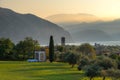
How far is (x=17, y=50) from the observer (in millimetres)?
100812

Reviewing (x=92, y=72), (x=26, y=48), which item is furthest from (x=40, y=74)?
(x=26, y=48)

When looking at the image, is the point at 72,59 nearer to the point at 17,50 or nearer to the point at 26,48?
the point at 17,50

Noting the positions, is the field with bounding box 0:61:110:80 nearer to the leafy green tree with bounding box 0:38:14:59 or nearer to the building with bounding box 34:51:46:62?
the leafy green tree with bounding box 0:38:14:59

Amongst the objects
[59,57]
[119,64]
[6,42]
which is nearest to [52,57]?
[59,57]

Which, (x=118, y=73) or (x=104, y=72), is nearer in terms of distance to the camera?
(x=118, y=73)

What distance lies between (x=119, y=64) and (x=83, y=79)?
689 inches

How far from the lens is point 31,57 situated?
10181cm

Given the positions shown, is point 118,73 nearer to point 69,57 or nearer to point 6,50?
point 69,57

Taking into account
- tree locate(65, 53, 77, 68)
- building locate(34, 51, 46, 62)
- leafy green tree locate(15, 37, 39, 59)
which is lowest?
tree locate(65, 53, 77, 68)

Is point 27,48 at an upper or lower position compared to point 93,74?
upper

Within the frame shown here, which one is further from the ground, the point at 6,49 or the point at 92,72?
the point at 6,49

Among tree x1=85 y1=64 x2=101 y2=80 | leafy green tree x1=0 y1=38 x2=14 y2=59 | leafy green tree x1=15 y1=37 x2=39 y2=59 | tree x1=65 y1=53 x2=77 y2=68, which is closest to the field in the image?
tree x1=85 y1=64 x2=101 y2=80

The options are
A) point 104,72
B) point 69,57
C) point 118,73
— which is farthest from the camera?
point 69,57

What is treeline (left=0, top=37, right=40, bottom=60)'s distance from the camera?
9612 cm
